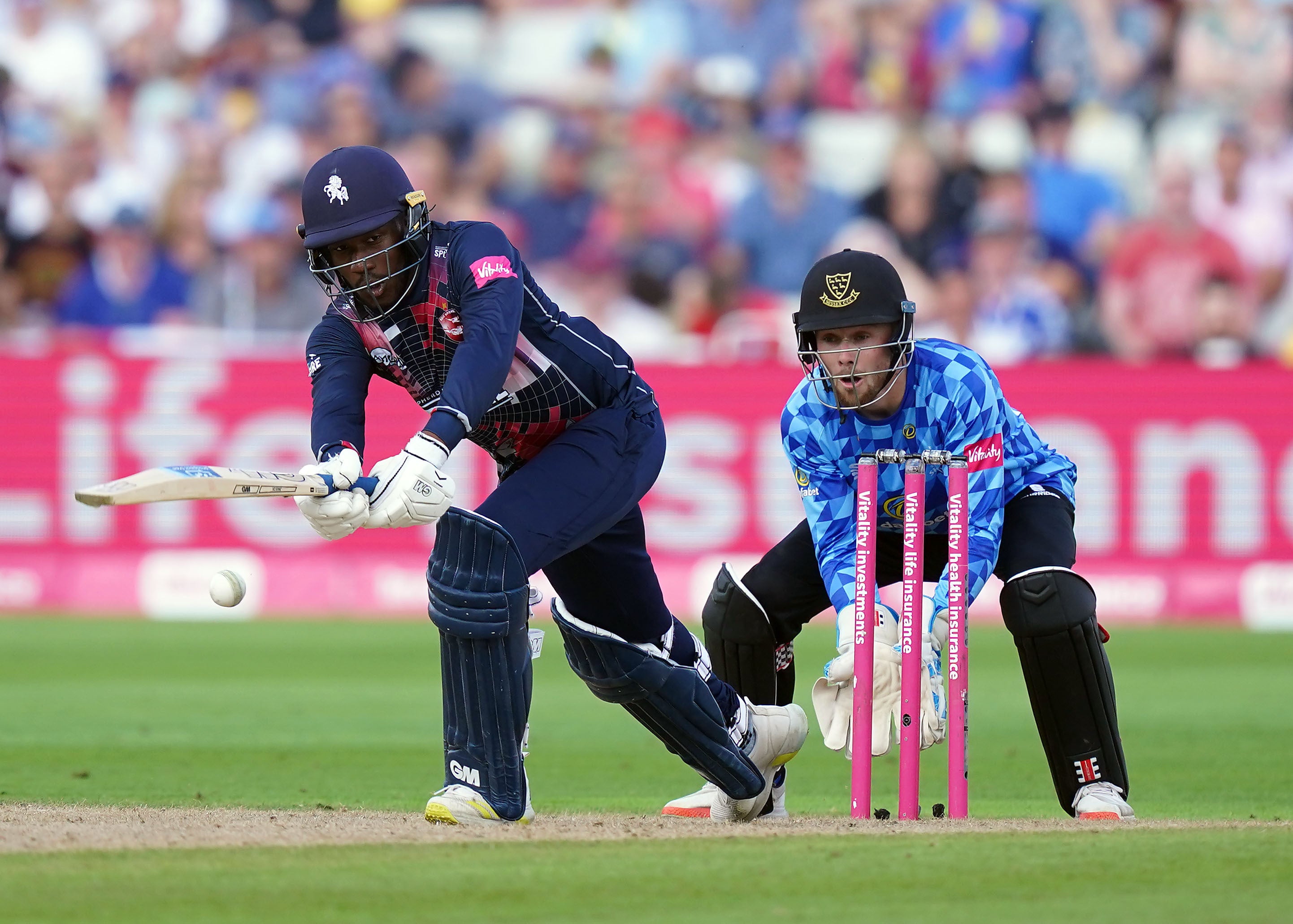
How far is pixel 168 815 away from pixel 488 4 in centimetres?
1274

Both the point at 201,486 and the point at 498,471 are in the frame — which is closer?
the point at 201,486

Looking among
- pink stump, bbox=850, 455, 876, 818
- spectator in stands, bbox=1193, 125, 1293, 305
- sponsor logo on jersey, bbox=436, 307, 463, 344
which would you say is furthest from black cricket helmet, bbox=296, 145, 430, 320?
spectator in stands, bbox=1193, 125, 1293, 305

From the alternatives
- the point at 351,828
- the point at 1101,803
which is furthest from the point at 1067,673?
the point at 351,828

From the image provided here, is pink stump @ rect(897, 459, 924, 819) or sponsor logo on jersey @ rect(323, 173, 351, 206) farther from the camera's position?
pink stump @ rect(897, 459, 924, 819)

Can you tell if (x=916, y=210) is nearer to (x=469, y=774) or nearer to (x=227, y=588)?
(x=469, y=774)

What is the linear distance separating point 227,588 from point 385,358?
0.96 metres

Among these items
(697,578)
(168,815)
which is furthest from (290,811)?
(697,578)

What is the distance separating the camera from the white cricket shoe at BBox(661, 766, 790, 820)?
5.66m

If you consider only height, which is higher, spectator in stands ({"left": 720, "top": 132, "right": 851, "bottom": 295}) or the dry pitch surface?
spectator in stands ({"left": 720, "top": 132, "right": 851, "bottom": 295})

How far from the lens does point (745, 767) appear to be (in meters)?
5.38

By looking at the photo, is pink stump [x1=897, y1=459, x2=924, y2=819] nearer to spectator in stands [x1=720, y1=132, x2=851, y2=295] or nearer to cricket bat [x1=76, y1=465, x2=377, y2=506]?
cricket bat [x1=76, y1=465, x2=377, y2=506]

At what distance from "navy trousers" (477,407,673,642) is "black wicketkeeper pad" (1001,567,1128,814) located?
1041 mm

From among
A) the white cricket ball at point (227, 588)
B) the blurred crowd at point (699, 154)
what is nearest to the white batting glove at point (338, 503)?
A: the white cricket ball at point (227, 588)

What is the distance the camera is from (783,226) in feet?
49.5
